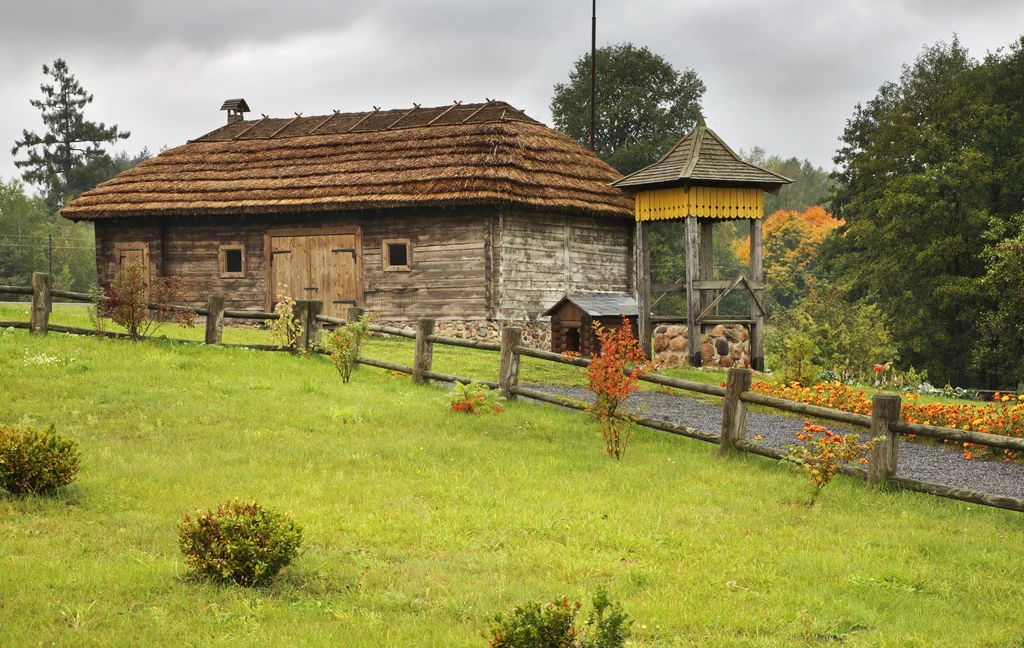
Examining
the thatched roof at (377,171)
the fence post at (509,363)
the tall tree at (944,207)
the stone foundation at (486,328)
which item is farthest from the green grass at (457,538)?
the tall tree at (944,207)

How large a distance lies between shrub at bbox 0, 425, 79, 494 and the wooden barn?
15447 mm

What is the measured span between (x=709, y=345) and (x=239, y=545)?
15560 millimetres

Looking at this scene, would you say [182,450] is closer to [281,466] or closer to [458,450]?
[281,466]

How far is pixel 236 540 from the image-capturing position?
6316 mm

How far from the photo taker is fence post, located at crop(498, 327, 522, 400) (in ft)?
44.6

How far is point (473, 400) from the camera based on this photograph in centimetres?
1275

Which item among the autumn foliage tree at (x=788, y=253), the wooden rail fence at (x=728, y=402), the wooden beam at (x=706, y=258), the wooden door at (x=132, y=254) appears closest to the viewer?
the wooden rail fence at (x=728, y=402)

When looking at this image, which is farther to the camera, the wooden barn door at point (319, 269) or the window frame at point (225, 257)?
the window frame at point (225, 257)

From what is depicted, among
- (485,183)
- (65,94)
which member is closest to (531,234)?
(485,183)

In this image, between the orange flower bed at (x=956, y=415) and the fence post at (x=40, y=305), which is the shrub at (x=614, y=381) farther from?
the fence post at (x=40, y=305)

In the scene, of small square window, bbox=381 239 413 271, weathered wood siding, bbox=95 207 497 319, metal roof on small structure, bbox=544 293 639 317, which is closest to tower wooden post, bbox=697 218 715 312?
metal roof on small structure, bbox=544 293 639 317

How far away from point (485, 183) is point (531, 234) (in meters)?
2.18

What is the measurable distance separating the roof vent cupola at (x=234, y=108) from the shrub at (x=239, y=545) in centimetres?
2863

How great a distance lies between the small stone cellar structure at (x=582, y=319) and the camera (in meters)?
20.7
